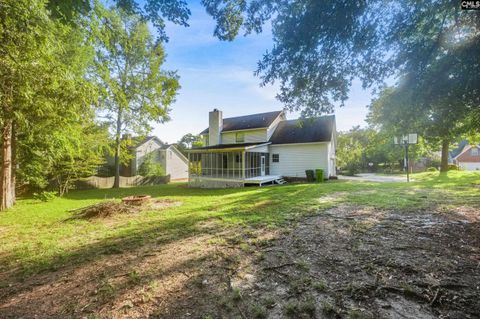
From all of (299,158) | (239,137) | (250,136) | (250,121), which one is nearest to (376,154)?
(299,158)

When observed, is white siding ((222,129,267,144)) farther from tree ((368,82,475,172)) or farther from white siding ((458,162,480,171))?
white siding ((458,162,480,171))

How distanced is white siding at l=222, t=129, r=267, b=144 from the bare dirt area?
58.1 ft

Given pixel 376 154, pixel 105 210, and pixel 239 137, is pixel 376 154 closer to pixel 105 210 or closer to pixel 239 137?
pixel 239 137

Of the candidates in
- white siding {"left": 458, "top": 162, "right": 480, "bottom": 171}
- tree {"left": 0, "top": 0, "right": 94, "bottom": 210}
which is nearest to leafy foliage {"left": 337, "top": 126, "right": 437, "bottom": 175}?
white siding {"left": 458, "top": 162, "right": 480, "bottom": 171}

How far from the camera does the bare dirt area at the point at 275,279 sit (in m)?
2.64

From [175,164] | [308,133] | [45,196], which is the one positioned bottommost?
[45,196]

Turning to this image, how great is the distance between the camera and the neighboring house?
91.5 feet

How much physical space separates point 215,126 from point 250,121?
3.77 metres

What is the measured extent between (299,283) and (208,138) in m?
23.8

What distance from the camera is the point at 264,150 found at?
21250 mm

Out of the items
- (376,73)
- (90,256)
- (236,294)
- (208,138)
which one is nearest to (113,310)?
(236,294)

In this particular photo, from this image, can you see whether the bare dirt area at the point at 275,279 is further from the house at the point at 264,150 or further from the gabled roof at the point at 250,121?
the gabled roof at the point at 250,121

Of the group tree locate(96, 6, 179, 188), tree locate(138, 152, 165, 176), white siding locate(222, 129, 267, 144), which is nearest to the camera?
tree locate(96, 6, 179, 188)

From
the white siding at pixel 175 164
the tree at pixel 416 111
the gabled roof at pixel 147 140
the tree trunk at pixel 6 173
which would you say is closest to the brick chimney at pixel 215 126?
the white siding at pixel 175 164
